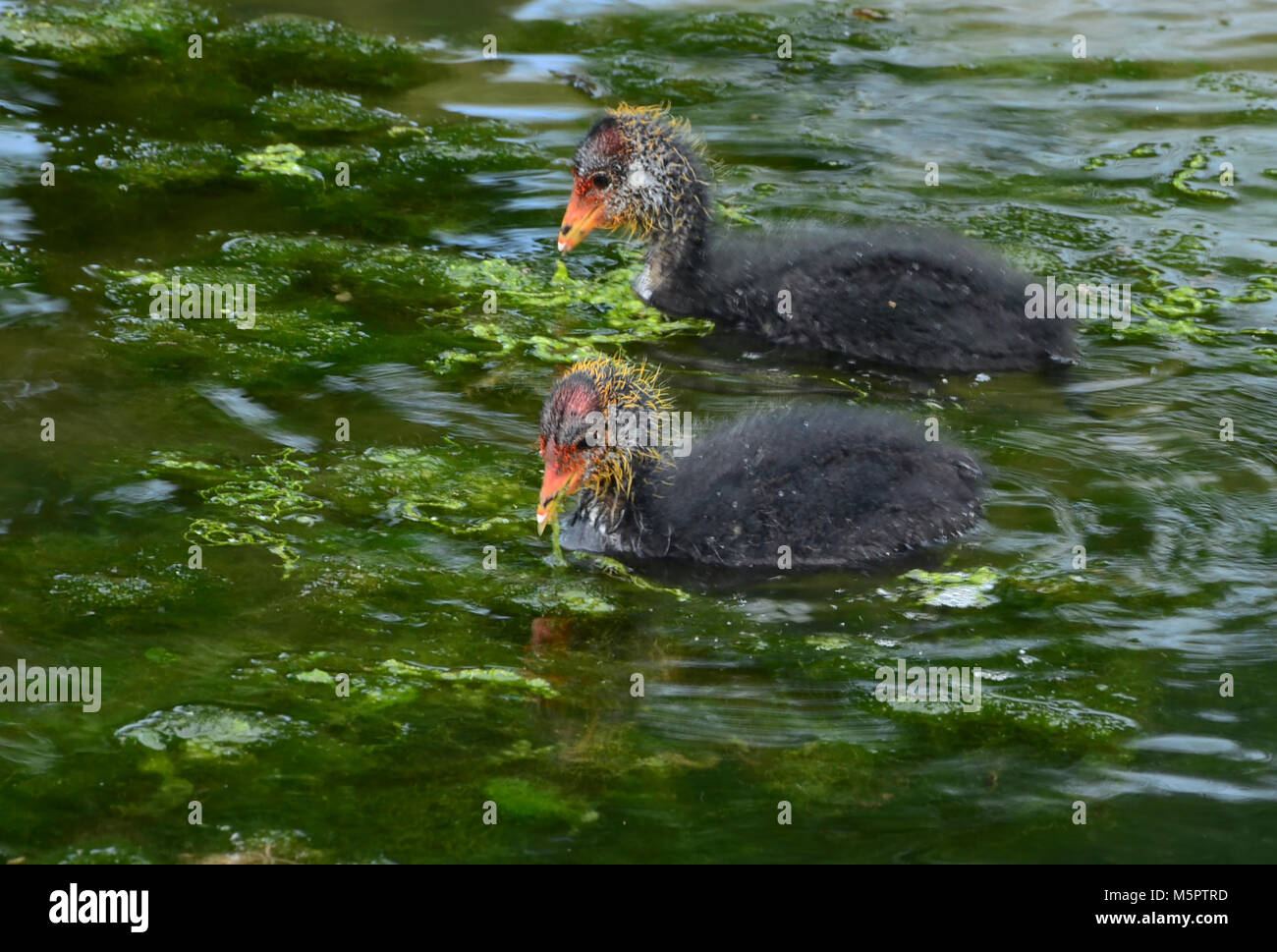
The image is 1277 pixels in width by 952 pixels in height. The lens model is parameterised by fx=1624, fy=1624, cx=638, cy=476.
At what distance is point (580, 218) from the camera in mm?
7871

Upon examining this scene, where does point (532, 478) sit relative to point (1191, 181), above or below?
below

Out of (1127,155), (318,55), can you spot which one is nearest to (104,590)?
(318,55)

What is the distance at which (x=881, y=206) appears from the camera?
8914mm

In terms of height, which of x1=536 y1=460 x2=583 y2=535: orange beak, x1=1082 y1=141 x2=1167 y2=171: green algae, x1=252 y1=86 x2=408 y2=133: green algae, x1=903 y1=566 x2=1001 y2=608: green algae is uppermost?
x1=252 y1=86 x2=408 y2=133: green algae

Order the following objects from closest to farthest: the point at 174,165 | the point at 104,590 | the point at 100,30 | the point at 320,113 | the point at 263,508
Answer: the point at 104,590 < the point at 263,508 < the point at 174,165 < the point at 320,113 < the point at 100,30

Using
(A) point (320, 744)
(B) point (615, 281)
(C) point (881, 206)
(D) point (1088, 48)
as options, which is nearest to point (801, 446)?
(A) point (320, 744)

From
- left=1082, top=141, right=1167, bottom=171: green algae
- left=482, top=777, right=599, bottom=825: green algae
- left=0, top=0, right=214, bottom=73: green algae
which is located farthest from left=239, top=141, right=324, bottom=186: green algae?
left=482, top=777, right=599, bottom=825: green algae

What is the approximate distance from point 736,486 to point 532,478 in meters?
0.86

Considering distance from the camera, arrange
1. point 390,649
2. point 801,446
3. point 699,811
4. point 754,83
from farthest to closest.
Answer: point 754,83, point 801,446, point 390,649, point 699,811

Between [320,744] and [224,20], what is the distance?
772cm

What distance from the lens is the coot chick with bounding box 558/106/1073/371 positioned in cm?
715

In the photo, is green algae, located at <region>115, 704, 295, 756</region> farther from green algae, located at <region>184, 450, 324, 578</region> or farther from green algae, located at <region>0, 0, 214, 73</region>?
green algae, located at <region>0, 0, 214, 73</region>

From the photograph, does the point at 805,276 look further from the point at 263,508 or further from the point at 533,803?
the point at 533,803
